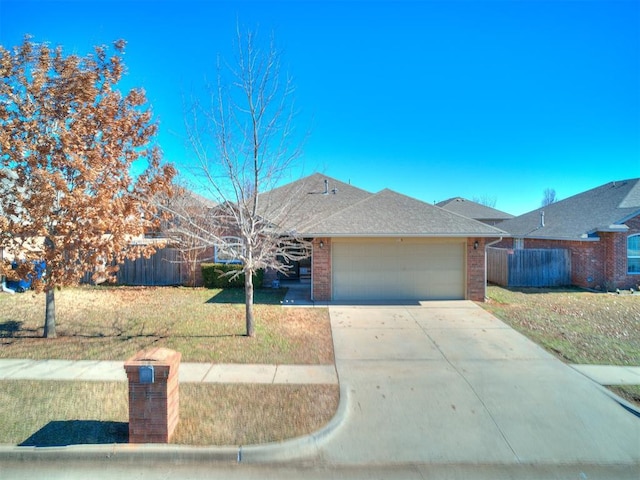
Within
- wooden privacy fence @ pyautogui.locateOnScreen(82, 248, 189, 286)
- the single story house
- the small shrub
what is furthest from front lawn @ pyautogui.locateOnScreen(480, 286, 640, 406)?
wooden privacy fence @ pyautogui.locateOnScreen(82, 248, 189, 286)

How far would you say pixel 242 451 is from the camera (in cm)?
356

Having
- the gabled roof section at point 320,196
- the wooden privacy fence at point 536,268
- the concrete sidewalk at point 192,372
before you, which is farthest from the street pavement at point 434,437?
the wooden privacy fence at point 536,268

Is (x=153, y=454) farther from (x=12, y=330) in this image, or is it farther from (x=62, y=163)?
(x=12, y=330)

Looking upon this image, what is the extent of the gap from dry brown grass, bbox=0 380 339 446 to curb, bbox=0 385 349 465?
129 millimetres

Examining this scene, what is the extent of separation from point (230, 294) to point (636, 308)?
44.2 feet

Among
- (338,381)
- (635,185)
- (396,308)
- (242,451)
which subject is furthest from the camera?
(635,185)

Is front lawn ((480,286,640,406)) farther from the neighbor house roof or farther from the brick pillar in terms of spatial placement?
the neighbor house roof

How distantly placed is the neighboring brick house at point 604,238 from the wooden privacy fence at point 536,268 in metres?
0.45

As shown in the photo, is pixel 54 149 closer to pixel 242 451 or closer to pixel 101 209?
pixel 101 209

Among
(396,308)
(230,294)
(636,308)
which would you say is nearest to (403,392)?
(396,308)

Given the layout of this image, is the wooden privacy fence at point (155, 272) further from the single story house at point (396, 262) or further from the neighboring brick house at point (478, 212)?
the neighboring brick house at point (478, 212)

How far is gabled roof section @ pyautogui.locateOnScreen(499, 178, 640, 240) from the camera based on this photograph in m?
13.9

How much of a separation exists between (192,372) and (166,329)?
278 cm

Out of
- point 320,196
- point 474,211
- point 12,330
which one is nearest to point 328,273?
point 320,196
